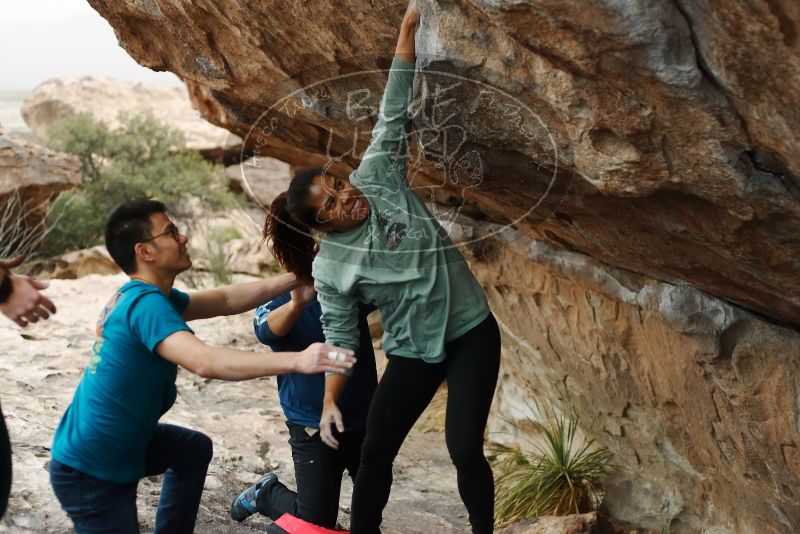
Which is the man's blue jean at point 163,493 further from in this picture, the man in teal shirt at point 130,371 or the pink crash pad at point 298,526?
the pink crash pad at point 298,526

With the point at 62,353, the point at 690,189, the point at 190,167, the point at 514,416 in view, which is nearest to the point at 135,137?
the point at 190,167

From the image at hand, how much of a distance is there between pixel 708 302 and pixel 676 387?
62 cm

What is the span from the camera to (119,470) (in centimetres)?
310

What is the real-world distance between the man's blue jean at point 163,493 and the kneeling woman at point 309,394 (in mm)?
374

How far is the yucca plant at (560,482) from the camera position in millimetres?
5281

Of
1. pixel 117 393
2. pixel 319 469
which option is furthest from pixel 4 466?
pixel 319 469

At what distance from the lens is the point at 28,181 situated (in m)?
11.4

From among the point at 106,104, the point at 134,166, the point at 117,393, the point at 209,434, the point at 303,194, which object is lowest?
the point at 209,434

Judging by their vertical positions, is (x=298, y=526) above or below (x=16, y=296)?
below

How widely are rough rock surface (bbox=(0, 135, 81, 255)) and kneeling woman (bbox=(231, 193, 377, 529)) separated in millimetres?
7821

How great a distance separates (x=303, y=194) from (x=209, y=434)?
2.80 m

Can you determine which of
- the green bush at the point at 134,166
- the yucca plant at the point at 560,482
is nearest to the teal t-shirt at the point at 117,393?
the yucca plant at the point at 560,482

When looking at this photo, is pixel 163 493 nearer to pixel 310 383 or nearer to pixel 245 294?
pixel 310 383

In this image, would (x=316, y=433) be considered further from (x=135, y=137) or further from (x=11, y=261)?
(x=135, y=137)
